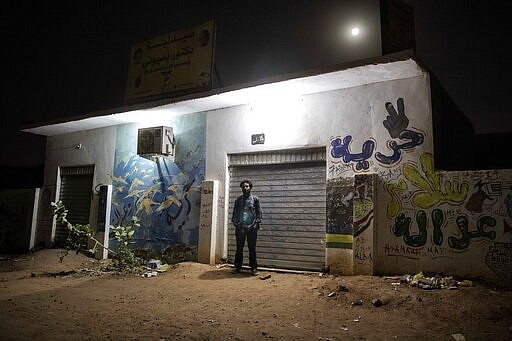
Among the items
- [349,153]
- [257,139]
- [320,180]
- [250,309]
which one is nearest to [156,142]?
[257,139]

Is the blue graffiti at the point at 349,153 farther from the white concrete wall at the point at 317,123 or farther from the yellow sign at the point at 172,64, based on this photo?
the yellow sign at the point at 172,64

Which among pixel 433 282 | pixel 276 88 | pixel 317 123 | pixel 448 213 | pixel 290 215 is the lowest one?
pixel 433 282

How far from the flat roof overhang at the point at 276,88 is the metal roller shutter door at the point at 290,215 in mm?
1603

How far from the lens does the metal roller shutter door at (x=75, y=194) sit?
1171 centimetres

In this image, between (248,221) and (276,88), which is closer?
(248,221)

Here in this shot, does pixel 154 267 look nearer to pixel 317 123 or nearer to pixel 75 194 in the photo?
pixel 317 123

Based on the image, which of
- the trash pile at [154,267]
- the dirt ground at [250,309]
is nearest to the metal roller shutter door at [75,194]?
the trash pile at [154,267]

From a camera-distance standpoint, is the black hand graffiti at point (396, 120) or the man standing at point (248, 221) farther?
the man standing at point (248, 221)

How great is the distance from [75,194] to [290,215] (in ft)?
25.5

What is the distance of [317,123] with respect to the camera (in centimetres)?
773

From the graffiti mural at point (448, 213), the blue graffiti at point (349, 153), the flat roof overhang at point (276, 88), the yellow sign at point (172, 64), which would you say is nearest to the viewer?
the graffiti mural at point (448, 213)

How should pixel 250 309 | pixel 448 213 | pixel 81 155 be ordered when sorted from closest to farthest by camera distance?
pixel 250 309
pixel 448 213
pixel 81 155

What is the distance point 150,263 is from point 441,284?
6.04 meters

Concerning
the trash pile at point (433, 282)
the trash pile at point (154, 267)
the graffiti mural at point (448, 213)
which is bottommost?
the trash pile at point (154, 267)
